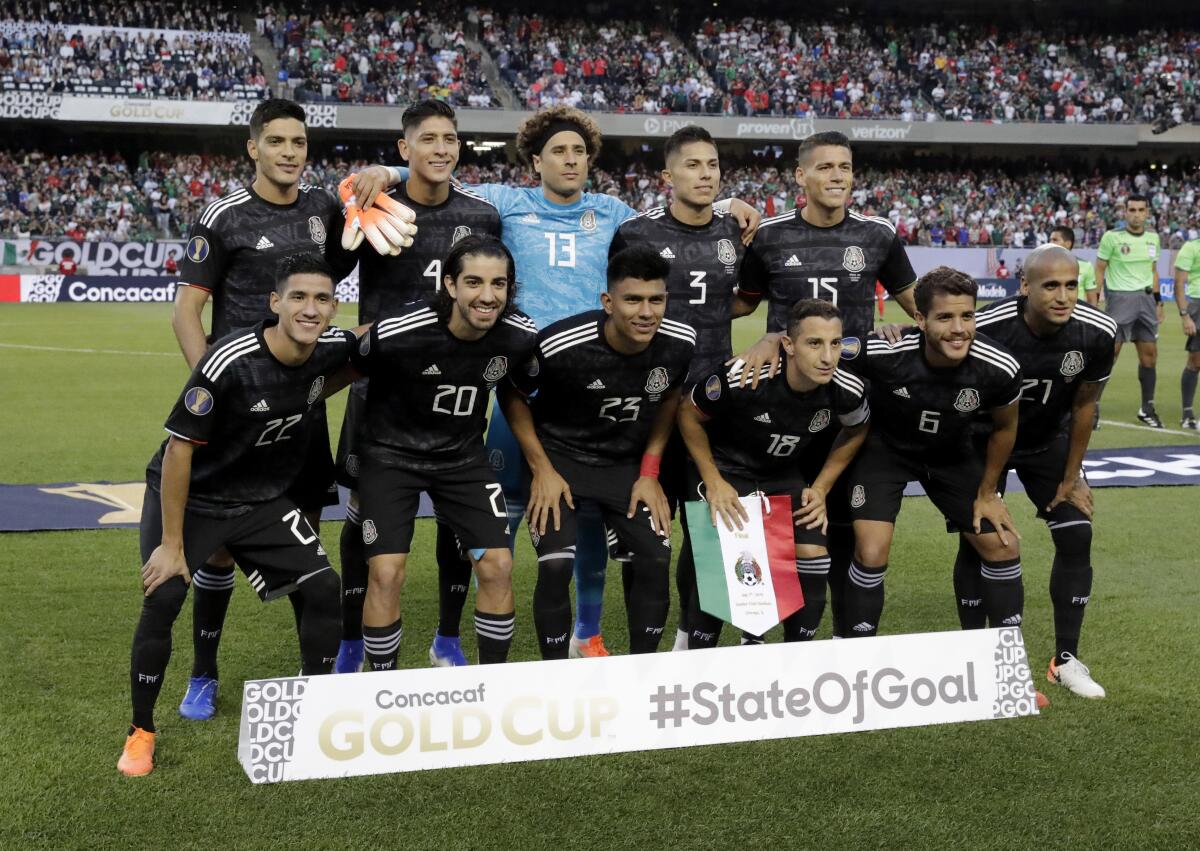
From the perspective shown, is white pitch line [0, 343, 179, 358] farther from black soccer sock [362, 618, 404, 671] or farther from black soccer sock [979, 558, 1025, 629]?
black soccer sock [979, 558, 1025, 629]

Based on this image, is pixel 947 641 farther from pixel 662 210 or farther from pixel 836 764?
pixel 662 210

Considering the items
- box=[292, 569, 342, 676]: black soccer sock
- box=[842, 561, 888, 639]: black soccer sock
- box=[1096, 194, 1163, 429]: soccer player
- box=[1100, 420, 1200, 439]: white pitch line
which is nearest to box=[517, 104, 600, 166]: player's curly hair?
box=[292, 569, 342, 676]: black soccer sock

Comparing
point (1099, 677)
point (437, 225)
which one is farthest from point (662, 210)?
point (1099, 677)

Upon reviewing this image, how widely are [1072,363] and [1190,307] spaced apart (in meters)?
8.56

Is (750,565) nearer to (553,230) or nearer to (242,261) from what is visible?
(553,230)

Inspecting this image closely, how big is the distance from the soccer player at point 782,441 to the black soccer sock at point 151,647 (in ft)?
7.06

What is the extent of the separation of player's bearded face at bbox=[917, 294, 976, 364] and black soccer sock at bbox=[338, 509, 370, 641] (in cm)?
264

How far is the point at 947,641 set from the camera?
469cm

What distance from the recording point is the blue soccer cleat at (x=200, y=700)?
4969 millimetres

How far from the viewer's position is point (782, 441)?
17.6ft

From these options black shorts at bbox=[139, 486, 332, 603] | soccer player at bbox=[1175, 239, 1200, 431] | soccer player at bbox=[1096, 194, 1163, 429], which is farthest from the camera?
soccer player at bbox=[1096, 194, 1163, 429]

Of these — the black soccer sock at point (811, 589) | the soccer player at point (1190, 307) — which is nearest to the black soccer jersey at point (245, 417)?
the black soccer sock at point (811, 589)

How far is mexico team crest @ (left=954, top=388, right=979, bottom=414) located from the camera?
17.1ft

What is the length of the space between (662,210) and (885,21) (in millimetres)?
43544
